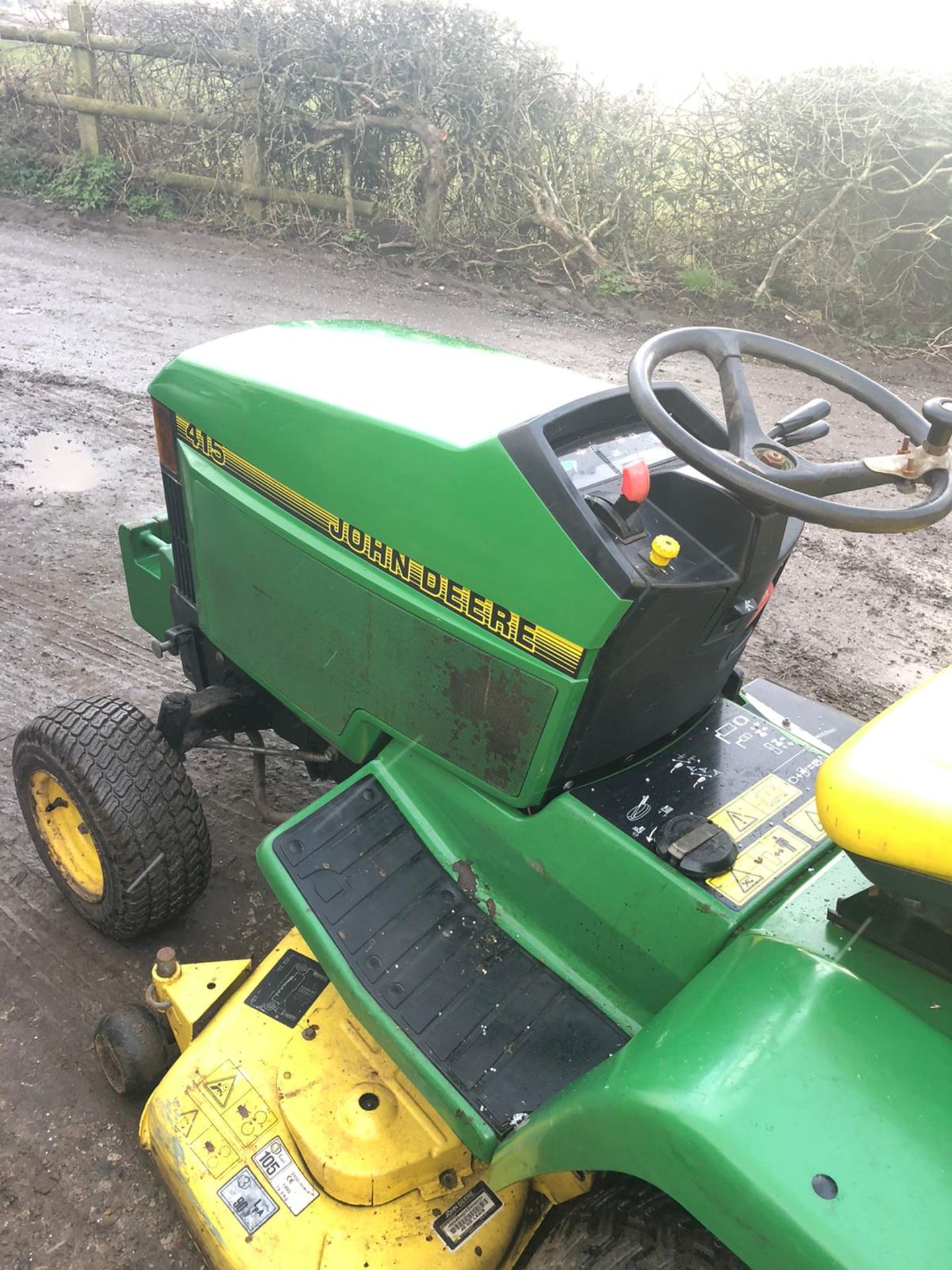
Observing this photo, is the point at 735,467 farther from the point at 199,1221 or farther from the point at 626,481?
the point at 199,1221

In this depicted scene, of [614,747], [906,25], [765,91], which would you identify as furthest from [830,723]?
[906,25]

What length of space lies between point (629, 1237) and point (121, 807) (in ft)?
4.58

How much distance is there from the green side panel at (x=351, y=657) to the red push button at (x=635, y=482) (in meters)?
0.35

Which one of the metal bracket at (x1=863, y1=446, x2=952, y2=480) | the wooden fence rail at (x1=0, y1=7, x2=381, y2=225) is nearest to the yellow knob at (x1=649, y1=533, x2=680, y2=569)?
the metal bracket at (x1=863, y1=446, x2=952, y2=480)

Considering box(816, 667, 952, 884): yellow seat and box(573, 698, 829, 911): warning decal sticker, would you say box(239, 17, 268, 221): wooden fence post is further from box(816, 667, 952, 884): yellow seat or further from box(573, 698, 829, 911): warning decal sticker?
box(816, 667, 952, 884): yellow seat

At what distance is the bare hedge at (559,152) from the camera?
23.1 ft

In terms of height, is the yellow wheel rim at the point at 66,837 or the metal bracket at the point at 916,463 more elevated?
the metal bracket at the point at 916,463

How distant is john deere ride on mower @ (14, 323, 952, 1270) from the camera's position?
3.71 feet

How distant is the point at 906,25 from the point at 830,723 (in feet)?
26.2

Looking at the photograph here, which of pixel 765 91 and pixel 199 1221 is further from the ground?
pixel 765 91

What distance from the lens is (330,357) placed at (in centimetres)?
216

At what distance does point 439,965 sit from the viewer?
1.71 m

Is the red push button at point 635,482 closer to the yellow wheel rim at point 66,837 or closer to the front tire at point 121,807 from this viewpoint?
the front tire at point 121,807

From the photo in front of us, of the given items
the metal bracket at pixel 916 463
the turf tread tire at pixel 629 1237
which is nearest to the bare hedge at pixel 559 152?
the metal bracket at pixel 916 463
